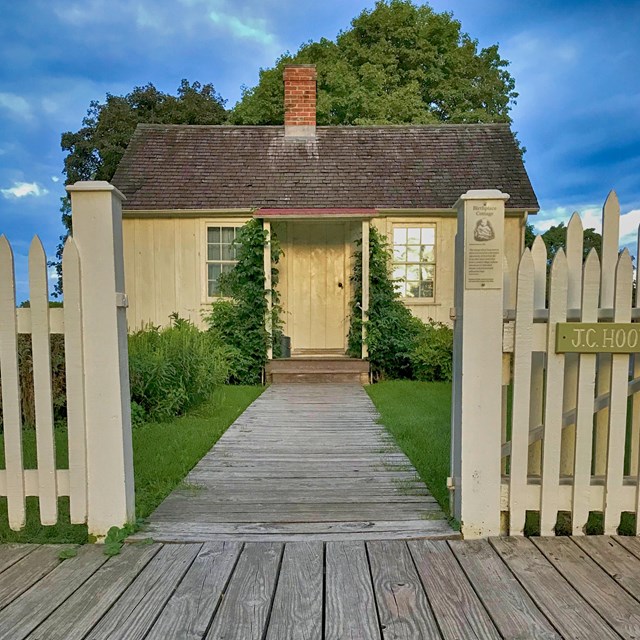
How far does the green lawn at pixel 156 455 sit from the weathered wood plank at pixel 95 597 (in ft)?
1.22

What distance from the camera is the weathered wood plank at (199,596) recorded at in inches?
62.9

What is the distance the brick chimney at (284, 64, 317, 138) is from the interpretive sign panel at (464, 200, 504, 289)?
29.6ft

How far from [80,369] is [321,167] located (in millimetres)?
8450

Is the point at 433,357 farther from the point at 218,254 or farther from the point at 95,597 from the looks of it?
the point at 95,597

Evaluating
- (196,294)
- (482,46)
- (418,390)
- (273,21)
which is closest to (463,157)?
(418,390)

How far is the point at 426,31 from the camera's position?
18422 mm

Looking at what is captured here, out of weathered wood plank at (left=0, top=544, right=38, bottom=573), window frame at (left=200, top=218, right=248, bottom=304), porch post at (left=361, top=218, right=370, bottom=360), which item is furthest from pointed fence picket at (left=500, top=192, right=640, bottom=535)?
window frame at (left=200, top=218, right=248, bottom=304)

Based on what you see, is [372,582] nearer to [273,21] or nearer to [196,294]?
[196,294]

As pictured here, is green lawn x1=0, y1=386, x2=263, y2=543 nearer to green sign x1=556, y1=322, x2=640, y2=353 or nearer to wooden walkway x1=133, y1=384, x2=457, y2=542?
wooden walkway x1=133, y1=384, x2=457, y2=542

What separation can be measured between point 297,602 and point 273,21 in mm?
15407

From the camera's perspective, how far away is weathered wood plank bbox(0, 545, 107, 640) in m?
1.63

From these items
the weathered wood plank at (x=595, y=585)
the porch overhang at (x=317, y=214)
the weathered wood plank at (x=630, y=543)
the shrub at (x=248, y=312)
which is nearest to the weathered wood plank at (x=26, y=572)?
the weathered wood plank at (x=595, y=585)

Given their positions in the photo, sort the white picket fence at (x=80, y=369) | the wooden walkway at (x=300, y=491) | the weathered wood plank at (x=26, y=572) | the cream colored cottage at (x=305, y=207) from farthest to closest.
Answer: the cream colored cottage at (x=305, y=207), the wooden walkway at (x=300, y=491), the white picket fence at (x=80, y=369), the weathered wood plank at (x=26, y=572)

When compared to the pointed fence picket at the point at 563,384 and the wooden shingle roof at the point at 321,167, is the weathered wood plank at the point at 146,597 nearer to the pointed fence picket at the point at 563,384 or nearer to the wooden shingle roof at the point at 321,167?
the pointed fence picket at the point at 563,384
